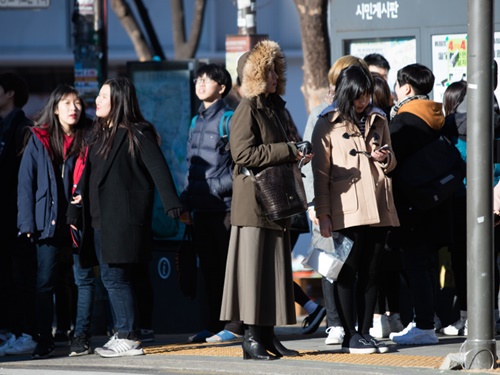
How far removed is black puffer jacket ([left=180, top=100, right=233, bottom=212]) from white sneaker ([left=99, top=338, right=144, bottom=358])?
4.12 feet

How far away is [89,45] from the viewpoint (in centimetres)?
1088

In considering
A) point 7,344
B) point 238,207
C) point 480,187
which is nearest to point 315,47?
point 7,344

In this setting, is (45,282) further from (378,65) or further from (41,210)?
(378,65)

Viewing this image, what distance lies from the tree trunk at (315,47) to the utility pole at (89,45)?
3.94 m

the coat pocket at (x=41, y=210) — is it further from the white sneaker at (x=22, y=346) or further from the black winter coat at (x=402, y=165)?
the black winter coat at (x=402, y=165)

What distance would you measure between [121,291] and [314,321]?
1.96 metres

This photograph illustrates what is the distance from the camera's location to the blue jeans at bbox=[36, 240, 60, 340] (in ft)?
26.8

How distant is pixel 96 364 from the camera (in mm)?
7750

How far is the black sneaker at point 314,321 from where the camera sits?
30.7ft

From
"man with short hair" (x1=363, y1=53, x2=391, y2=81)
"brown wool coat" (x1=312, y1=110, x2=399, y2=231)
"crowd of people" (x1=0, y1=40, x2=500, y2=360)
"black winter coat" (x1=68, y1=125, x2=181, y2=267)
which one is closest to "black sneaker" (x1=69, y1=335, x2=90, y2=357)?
"crowd of people" (x1=0, y1=40, x2=500, y2=360)

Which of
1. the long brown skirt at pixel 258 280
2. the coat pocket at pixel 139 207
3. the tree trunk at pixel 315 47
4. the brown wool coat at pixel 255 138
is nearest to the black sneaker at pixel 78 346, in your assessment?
the coat pocket at pixel 139 207

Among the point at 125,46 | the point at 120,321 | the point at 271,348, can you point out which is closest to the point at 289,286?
the point at 271,348

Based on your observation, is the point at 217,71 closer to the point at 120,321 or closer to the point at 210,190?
the point at 210,190

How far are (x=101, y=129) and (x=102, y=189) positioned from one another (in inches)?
18.1
